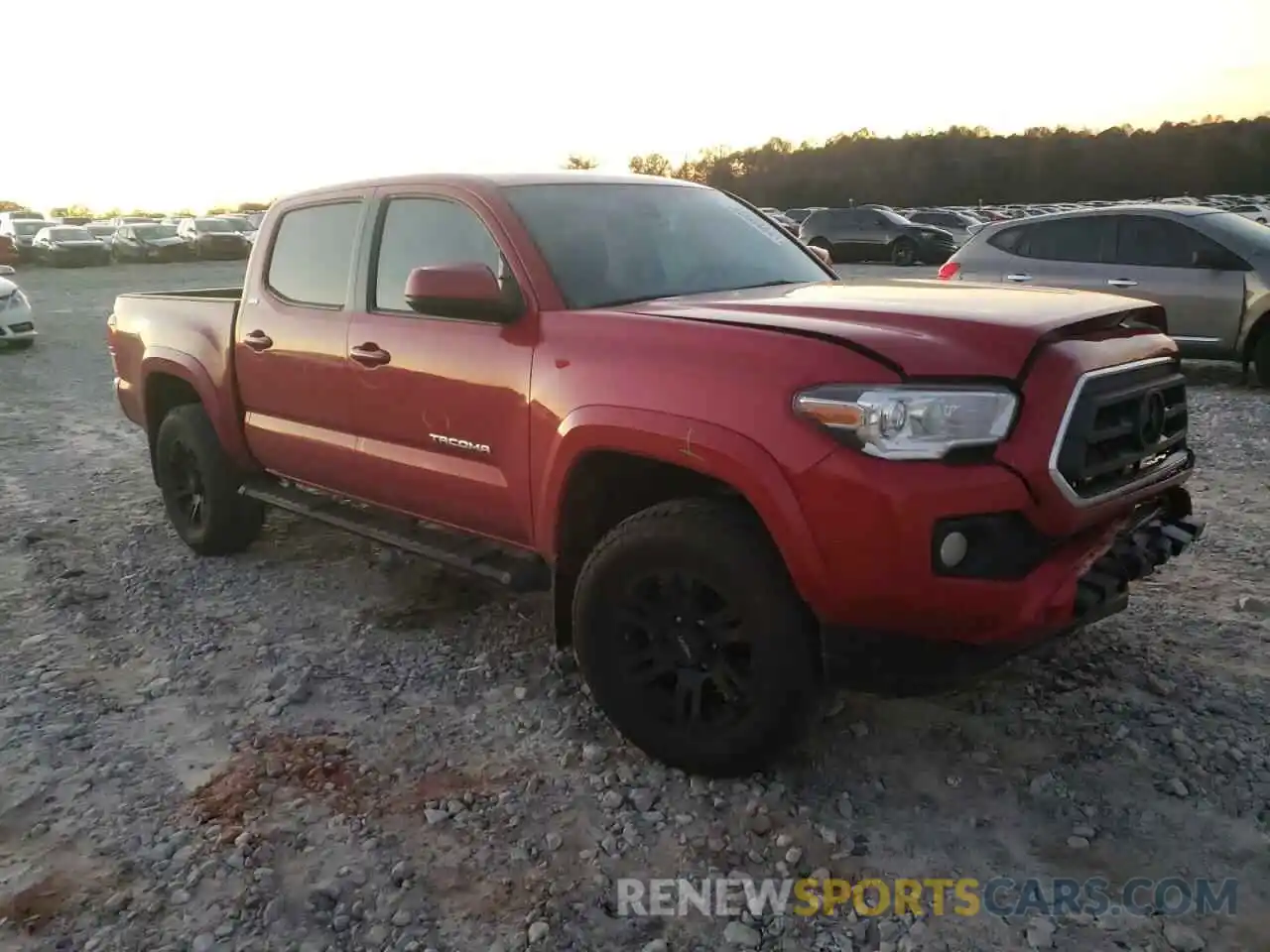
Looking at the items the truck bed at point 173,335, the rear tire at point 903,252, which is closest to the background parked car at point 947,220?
the rear tire at point 903,252

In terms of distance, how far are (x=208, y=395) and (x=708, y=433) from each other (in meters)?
3.23

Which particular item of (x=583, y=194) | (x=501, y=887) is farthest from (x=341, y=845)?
(x=583, y=194)

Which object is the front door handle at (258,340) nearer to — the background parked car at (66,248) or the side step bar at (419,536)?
the side step bar at (419,536)

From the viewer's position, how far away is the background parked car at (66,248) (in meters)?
29.8

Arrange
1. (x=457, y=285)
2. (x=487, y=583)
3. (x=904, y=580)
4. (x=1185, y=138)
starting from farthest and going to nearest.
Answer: (x=1185, y=138) → (x=487, y=583) → (x=457, y=285) → (x=904, y=580)

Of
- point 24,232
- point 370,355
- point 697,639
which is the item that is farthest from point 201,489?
point 24,232

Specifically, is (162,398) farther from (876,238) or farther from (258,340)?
(876,238)

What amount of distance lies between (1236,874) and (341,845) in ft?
7.82

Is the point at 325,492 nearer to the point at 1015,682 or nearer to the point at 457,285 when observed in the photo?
the point at 457,285

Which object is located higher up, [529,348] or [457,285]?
[457,285]

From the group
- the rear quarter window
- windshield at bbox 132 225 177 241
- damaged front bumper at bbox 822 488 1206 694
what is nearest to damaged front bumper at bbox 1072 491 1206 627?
damaged front bumper at bbox 822 488 1206 694

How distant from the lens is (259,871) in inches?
113

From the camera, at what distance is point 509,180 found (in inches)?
157

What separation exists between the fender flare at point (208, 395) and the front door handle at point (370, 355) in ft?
4.03
